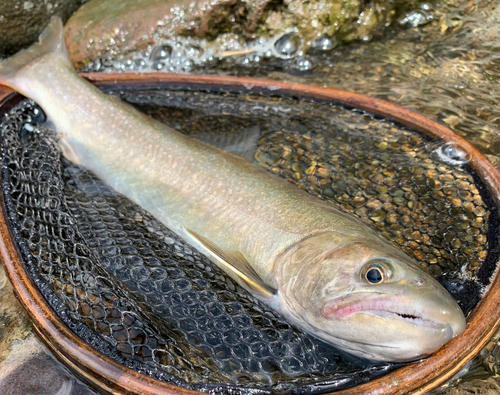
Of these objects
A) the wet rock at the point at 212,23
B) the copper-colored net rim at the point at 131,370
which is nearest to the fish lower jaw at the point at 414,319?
the copper-colored net rim at the point at 131,370

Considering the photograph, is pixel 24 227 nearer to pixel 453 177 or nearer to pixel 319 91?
pixel 319 91

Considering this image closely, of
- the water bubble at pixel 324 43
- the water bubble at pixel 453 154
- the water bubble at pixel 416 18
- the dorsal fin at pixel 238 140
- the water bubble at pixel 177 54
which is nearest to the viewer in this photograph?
the water bubble at pixel 453 154

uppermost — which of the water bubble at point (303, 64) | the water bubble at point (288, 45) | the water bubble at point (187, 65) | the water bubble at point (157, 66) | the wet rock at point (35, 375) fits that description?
the water bubble at point (157, 66)

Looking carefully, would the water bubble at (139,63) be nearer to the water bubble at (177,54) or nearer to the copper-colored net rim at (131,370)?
the water bubble at (177,54)

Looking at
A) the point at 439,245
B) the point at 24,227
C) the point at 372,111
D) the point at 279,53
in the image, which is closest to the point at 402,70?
the point at 279,53

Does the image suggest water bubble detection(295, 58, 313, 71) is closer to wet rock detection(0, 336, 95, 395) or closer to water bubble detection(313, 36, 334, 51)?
water bubble detection(313, 36, 334, 51)

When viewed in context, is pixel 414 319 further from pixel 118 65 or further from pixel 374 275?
pixel 118 65
